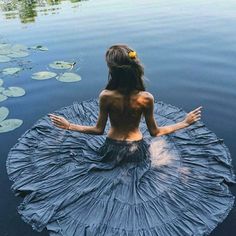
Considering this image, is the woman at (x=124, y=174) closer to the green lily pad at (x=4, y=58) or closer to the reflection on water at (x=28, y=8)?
the green lily pad at (x=4, y=58)

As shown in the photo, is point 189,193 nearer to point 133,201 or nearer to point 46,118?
point 133,201

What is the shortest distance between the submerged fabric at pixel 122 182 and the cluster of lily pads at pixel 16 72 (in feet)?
1.60

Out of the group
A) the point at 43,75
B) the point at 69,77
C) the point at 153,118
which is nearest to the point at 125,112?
the point at 153,118

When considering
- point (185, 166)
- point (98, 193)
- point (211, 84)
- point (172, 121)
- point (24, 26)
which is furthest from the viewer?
point (24, 26)

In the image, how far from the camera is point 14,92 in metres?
6.67

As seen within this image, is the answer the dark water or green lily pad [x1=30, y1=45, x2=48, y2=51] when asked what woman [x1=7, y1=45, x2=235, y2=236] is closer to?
the dark water

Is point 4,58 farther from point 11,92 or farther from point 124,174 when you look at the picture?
point 124,174

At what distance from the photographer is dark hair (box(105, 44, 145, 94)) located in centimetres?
374

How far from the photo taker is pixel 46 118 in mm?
5820

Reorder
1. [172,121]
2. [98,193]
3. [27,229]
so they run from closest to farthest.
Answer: [27,229] < [98,193] < [172,121]

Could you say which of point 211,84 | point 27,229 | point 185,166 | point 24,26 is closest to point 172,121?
point 185,166

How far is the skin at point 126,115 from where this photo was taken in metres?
4.02

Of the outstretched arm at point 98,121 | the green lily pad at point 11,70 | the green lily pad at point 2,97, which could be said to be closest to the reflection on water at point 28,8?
the green lily pad at point 11,70

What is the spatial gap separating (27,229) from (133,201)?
116cm
